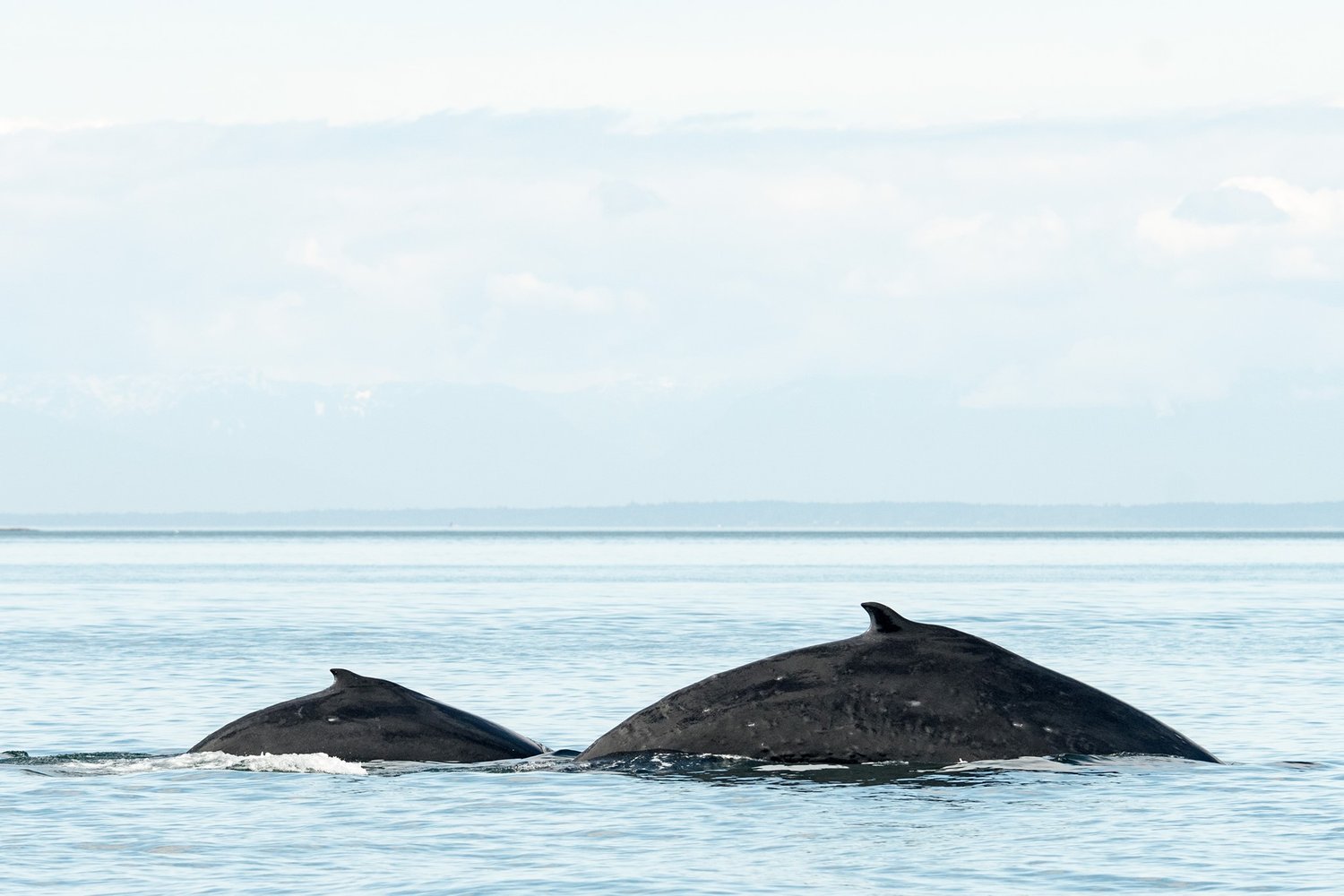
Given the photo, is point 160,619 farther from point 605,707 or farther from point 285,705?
point 285,705

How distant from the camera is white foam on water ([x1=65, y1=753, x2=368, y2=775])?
20344 millimetres

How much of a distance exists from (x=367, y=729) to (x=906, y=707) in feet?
20.2

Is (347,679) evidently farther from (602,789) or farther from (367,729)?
(602,789)

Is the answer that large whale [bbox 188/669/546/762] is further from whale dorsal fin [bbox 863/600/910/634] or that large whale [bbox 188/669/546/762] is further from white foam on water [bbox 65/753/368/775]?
whale dorsal fin [bbox 863/600/910/634]

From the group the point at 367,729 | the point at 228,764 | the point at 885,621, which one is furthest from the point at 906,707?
the point at 228,764

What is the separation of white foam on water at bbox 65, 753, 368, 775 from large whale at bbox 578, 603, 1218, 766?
14.9 feet

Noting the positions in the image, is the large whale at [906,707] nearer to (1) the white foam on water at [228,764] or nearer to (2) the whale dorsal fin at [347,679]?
(2) the whale dorsal fin at [347,679]

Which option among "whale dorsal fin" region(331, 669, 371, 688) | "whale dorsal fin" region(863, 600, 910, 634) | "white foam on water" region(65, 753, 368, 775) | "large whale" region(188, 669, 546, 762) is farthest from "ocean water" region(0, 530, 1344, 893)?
"whale dorsal fin" region(863, 600, 910, 634)

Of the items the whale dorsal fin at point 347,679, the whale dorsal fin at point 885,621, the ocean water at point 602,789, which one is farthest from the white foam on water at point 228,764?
the whale dorsal fin at point 885,621

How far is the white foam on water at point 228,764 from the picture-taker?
20.3 m

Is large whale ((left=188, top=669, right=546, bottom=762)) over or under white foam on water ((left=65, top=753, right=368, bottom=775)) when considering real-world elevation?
over

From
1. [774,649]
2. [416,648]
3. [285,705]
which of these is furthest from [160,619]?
[285,705]

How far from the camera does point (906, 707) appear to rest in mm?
16625

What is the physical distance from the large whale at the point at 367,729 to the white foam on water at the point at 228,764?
7 centimetres
